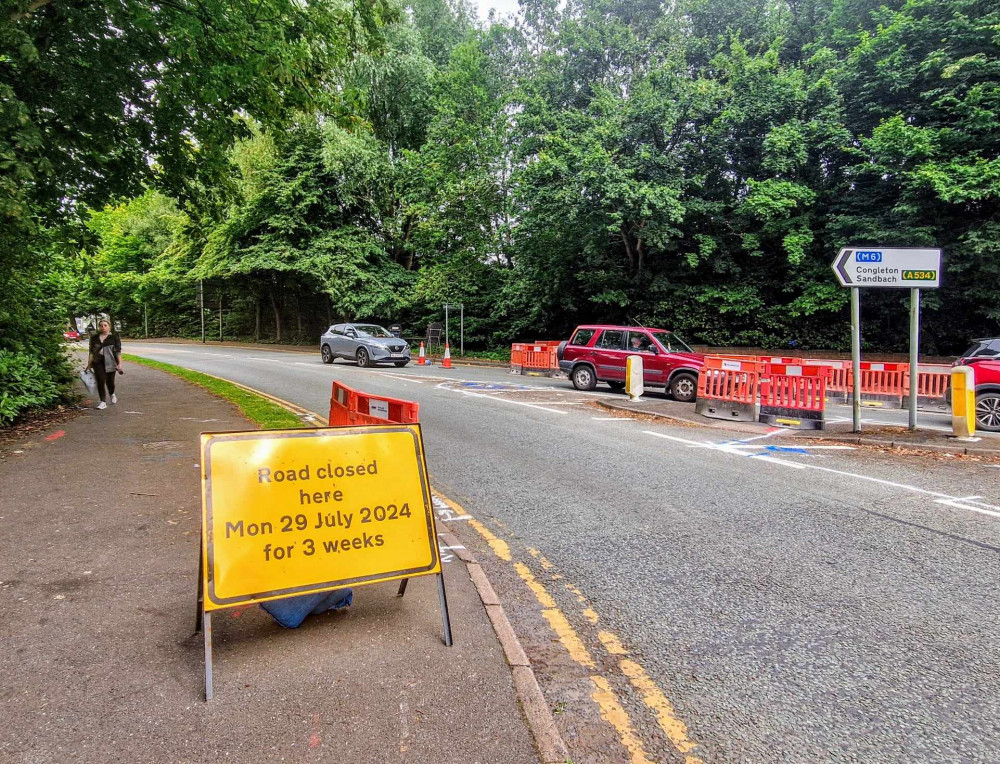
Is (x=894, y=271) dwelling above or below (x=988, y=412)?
above

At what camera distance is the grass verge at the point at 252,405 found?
999 cm

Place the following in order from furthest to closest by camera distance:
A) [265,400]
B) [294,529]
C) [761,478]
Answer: [265,400] < [761,478] < [294,529]

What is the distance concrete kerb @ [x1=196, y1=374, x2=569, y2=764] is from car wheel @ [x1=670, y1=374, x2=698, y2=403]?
11.3 metres

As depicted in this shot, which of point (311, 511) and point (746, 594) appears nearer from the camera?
point (311, 511)

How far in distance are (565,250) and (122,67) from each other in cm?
1949

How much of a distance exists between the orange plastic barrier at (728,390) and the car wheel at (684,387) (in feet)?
6.98

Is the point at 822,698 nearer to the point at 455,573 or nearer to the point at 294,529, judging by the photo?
the point at 455,573

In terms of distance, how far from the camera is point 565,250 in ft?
87.8

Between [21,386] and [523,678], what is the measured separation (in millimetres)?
10336

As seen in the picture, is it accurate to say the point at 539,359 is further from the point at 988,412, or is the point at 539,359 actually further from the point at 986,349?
the point at 988,412

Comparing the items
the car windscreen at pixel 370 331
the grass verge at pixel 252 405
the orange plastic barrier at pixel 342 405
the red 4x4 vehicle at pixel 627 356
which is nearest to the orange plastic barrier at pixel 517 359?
the red 4x4 vehicle at pixel 627 356

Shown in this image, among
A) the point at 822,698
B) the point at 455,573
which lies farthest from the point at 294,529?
the point at 822,698

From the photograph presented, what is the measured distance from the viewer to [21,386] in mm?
9836

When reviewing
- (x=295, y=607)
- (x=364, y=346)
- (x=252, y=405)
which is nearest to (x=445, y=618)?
(x=295, y=607)
